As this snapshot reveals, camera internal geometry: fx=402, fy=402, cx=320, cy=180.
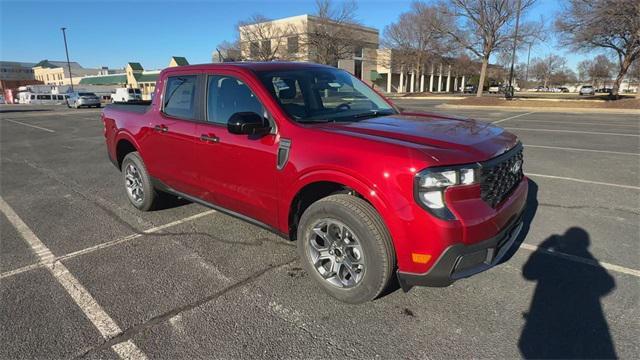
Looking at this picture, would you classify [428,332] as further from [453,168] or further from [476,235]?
[453,168]

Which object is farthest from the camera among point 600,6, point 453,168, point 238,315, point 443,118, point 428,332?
point 600,6

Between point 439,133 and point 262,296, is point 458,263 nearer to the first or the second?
point 439,133

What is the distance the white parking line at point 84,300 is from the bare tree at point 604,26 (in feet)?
89.9

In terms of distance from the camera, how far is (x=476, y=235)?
2.50 metres

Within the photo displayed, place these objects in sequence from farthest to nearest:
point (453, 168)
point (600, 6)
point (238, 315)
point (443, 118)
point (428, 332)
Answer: point (600, 6)
point (443, 118)
point (238, 315)
point (428, 332)
point (453, 168)

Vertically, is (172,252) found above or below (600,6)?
below

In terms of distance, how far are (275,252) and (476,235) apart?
2.00 metres

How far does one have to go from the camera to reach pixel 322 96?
3793 mm

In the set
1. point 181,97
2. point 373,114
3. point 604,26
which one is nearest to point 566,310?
point 373,114

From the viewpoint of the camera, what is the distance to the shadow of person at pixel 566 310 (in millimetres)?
2457

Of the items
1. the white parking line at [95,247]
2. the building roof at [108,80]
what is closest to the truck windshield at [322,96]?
the white parking line at [95,247]

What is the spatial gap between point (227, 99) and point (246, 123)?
2.57 feet

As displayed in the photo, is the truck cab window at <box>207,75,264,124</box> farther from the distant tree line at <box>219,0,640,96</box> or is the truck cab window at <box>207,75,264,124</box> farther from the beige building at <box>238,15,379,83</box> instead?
the beige building at <box>238,15,379,83</box>

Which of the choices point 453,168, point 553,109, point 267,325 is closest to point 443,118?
point 453,168
